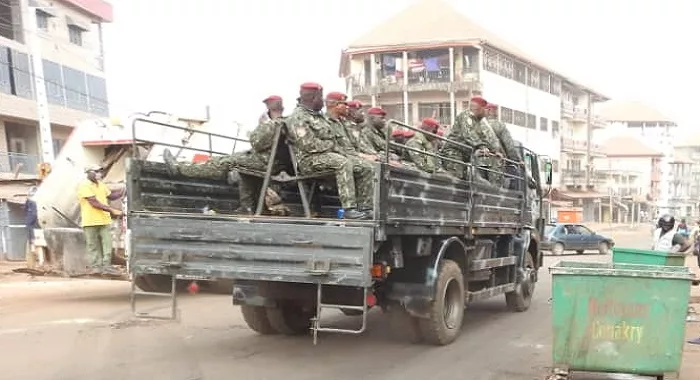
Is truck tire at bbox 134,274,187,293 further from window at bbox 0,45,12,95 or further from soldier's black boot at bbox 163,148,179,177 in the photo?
window at bbox 0,45,12,95

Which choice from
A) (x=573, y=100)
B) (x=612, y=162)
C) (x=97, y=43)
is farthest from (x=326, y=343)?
(x=612, y=162)

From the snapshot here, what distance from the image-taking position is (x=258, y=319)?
23.7ft

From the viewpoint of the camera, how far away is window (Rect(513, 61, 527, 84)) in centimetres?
4859

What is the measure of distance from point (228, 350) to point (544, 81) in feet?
169

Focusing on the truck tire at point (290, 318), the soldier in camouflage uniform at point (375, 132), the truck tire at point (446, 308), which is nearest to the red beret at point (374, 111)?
the soldier in camouflage uniform at point (375, 132)

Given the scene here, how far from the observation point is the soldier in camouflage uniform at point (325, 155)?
5812mm

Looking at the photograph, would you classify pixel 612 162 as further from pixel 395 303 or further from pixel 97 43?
pixel 395 303

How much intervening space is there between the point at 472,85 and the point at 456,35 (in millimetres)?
3541

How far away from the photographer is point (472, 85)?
140ft

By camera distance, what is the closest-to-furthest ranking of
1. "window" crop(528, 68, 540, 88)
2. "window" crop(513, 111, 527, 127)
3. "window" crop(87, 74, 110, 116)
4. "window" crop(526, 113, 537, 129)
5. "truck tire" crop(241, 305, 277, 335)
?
"truck tire" crop(241, 305, 277, 335), "window" crop(87, 74, 110, 116), "window" crop(513, 111, 527, 127), "window" crop(526, 113, 537, 129), "window" crop(528, 68, 540, 88)

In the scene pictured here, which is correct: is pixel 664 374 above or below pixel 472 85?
below

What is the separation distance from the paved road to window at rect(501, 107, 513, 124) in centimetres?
3804

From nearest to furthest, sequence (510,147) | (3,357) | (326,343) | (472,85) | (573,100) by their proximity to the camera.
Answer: (3,357), (326,343), (510,147), (472,85), (573,100)

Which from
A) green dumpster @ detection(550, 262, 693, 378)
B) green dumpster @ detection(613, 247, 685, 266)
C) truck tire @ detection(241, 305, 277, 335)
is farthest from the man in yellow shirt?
green dumpster @ detection(613, 247, 685, 266)
